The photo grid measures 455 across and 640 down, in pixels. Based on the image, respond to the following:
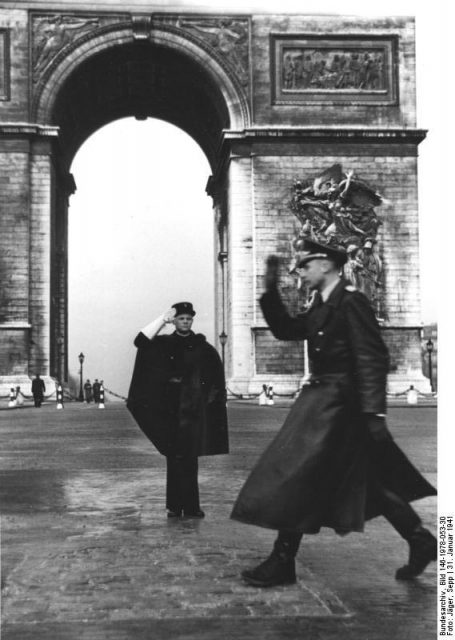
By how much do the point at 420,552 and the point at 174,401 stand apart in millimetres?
2684

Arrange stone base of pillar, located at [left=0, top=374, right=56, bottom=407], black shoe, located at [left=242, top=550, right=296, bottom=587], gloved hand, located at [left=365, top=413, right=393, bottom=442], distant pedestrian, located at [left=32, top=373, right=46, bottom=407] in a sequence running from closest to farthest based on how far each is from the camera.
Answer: gloved hand, located at [left=365, top=413, right=393, bottom=442] → black shoe, located at [left=242, top=550, right=296, bottom=587] → distant pedestrian, located at [left=32, top=373, right=46, bottom=407] → stone base of pillar, located at [left=0, top=374, right=56, bottom=407]

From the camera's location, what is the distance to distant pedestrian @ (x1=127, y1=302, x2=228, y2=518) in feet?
24.0

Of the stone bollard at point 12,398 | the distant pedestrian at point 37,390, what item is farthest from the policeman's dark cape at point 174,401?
the distant pedestrian at point 37,390

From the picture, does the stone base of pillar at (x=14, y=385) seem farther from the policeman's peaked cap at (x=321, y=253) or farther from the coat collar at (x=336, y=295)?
the coat collar at (x=336, y=295)

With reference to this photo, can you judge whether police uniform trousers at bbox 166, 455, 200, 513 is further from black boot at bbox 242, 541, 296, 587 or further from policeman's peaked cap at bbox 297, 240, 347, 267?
policeman's peaked cap at bbox 297, 240, 347, 267

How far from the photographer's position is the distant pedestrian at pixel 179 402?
287 inches

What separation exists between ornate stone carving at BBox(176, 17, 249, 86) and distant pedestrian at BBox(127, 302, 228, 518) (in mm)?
24576

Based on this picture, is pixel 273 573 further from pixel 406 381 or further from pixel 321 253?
pixel 406 381

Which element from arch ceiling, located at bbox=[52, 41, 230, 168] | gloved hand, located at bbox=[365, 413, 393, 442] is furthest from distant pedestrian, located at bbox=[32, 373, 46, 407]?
gloved hand, located at bbox=[365, 413, 393, 442]

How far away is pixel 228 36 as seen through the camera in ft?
102

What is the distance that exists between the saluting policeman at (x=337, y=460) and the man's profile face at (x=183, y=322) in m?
2.23

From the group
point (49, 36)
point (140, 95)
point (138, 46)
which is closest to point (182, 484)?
point (138, 46)

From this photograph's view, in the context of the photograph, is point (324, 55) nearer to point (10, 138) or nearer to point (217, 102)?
point (217, 102)

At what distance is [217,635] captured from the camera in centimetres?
417
